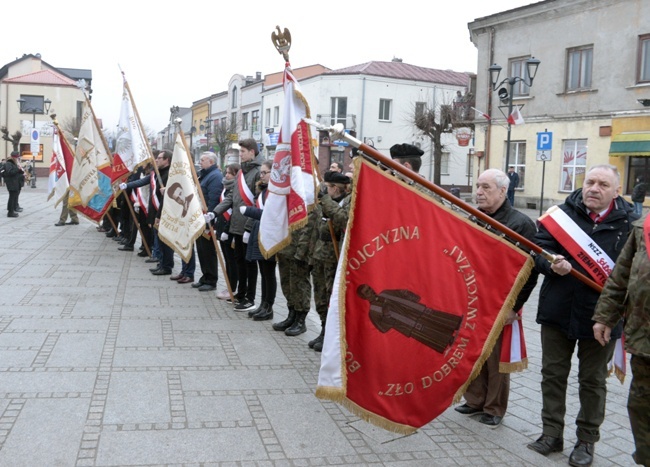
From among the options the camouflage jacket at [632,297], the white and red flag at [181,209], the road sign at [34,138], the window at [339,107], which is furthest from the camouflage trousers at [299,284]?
the window at [339,107]

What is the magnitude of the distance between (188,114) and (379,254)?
9350cm

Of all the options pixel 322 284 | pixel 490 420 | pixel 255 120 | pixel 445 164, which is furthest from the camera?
pixel 255 120

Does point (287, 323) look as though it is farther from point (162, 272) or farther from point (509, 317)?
point (162, 272)

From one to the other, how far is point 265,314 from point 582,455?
14.7ft

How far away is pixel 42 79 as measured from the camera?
66.3 metres

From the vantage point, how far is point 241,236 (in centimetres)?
845

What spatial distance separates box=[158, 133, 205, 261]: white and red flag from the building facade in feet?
45.5

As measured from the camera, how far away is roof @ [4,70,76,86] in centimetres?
6538

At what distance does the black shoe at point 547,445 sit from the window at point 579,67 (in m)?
24.1

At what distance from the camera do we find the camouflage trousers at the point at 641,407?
11.6 feet

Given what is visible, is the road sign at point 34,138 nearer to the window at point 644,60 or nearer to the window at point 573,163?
the window at point 573,163

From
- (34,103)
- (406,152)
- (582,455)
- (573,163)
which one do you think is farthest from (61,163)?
(34,103)

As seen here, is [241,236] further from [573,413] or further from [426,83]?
[426,83]

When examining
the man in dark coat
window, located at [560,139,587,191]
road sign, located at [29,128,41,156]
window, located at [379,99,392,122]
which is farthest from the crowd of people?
window, located at [379,99,392,122]
